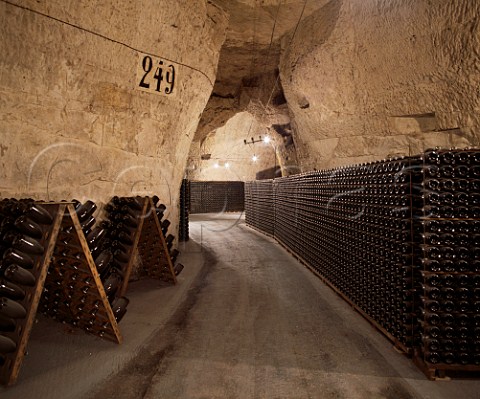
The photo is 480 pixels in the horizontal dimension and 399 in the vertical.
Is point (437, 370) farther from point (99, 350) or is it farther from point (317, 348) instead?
point (99, 350)

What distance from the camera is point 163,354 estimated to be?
2.82 metres

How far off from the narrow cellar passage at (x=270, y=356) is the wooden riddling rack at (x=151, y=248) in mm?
681

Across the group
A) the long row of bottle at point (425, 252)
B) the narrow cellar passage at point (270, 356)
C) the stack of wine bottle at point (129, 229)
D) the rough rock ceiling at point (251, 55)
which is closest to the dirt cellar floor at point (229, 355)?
the narrow cellar passage at point (270, 356)

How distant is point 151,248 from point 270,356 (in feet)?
9.28

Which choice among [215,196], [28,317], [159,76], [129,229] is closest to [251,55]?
[159,76]

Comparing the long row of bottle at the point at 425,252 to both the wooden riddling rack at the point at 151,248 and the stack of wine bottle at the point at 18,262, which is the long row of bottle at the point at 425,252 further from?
the stack of wine bottle at the point at 18,262

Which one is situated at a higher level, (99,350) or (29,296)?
(29,296)

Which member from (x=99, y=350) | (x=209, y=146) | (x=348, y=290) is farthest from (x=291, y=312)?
(x=209, y=146)

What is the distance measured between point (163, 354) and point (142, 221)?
6.83 ft

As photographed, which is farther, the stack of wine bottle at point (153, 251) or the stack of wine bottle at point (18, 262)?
the stack of wine bottle at point (153, 251)

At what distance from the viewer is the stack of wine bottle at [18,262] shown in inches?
95.0

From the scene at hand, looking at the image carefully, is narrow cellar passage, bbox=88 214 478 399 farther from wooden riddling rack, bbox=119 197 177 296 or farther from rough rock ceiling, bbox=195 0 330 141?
rough rock ceiling, bbox=195 0 330 141

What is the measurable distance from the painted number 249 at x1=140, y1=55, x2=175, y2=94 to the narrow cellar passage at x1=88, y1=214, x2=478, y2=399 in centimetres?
353

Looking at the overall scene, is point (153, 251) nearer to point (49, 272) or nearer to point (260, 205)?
point (49, 272)
